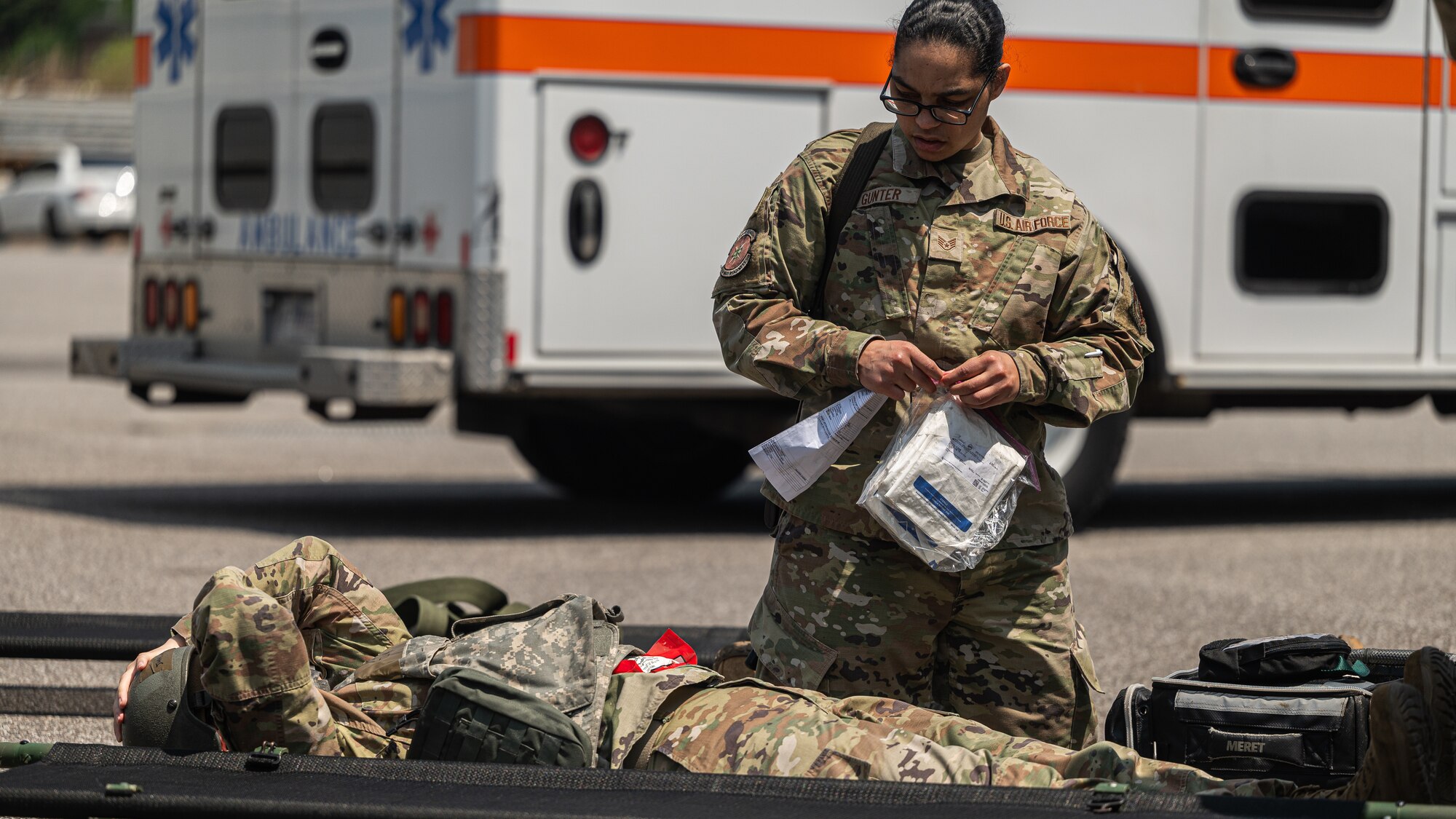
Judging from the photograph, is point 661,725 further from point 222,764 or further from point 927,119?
point 927,119

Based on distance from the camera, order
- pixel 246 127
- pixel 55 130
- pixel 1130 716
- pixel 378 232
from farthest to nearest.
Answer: pixel 55 130
pixel 246 127
pixel 378 232
pixel 1130 716

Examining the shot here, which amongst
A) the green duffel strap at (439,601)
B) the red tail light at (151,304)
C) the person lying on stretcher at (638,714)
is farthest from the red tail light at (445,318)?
the person lying on stretcher at (638,714)

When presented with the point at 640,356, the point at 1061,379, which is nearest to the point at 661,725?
the point at 1061,379

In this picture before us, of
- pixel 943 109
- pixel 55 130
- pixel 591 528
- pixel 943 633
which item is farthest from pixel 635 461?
pixel 55 130

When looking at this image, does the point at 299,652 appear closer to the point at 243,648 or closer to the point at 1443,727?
the point at 243,648

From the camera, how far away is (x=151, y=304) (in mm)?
8477

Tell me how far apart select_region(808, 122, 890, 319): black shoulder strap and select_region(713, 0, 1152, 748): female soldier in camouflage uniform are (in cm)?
1

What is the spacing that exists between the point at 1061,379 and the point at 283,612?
1418 millimetres

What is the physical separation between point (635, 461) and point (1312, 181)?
3.38m

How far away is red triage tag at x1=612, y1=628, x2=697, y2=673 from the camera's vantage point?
3.32m

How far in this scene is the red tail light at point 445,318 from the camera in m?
7.24

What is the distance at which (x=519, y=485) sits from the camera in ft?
32.8

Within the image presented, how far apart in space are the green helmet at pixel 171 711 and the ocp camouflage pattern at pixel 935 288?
1.12 meters

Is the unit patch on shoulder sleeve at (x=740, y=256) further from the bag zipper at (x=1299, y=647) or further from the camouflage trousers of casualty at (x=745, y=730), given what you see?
the bag zipper at (x=1299, y=647)
